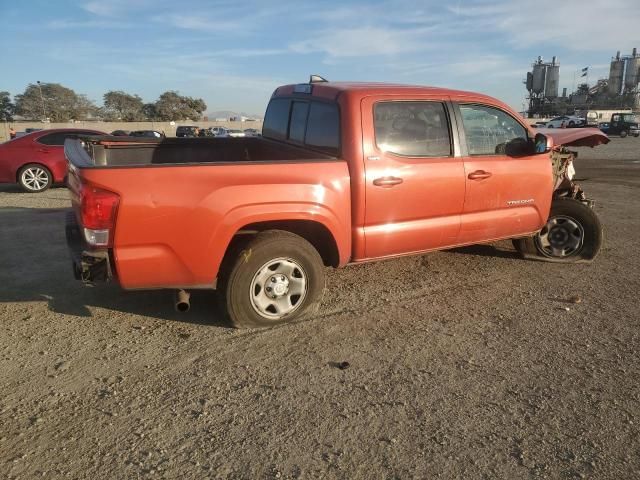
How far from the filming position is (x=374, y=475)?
7.55 ft

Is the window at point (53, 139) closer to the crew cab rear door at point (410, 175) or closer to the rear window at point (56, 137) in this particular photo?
the rear window at point (56, 137)

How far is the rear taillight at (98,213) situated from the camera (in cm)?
310

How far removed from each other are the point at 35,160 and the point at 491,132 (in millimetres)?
9794

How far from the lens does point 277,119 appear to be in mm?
5250

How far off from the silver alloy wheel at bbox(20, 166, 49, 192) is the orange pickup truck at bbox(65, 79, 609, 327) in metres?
6.79

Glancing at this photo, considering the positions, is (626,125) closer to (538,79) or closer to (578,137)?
(578,137)

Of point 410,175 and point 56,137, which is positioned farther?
point 56,137

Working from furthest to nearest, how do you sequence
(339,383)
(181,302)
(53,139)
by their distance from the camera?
(53,139)
(181,302)
(339,383)

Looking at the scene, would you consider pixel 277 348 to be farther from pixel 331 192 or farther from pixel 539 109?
pixel 539 109

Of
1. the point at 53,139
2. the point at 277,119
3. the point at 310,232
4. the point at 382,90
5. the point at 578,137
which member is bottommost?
the point at 310,232

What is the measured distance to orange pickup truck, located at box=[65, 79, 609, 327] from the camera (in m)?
3.27

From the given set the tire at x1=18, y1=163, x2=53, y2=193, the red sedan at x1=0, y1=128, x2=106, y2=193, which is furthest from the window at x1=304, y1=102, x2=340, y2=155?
the tire at x1=18, y1=163, x2=53, y2=193

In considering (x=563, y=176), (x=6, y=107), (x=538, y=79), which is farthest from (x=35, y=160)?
(x=538, y=79)

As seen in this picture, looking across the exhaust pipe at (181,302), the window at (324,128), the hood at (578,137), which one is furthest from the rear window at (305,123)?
the hood at (578,137)
